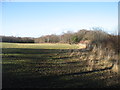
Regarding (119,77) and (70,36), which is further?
(70,36)

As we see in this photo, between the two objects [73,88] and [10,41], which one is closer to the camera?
[73,88]

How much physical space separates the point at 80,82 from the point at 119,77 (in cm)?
231

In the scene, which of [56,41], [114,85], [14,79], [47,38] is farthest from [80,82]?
[47,38]

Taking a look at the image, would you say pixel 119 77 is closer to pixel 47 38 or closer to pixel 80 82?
pixel 80 82

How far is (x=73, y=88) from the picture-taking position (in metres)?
4.76

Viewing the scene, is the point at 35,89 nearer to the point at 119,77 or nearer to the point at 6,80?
the point at 6,80

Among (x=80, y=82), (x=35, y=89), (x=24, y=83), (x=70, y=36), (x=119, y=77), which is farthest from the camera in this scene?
(x=70, y=36)

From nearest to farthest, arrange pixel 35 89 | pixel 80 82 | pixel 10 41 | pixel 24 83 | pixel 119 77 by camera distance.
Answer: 1. pixel 35 89
2. pixel 24 83
3. pixel 80 82
4. pixel 119 77
5. pixel 10 41

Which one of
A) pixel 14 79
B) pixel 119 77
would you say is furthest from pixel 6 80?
pixel 119 77

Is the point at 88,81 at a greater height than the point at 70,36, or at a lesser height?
lesser

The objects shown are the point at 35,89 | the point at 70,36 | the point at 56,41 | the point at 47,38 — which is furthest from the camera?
the point at 47,38

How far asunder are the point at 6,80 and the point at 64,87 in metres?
2.49

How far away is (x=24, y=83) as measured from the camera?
5.12 metres

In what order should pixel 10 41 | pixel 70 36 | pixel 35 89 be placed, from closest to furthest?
pixel 35 89 → pixel 70 36 → pixel 10 41
